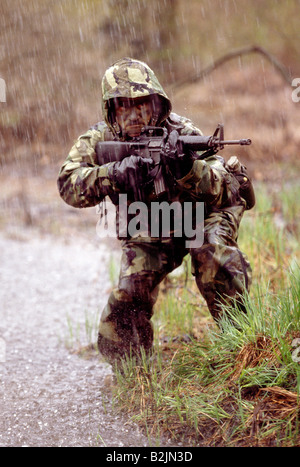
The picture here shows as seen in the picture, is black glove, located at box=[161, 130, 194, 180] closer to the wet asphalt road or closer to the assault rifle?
the assault rifle

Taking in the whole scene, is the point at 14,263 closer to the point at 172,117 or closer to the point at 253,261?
the point at 253,261

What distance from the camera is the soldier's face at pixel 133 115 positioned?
2.95 metres

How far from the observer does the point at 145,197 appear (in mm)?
2988

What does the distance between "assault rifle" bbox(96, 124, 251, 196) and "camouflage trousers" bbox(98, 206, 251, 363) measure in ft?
1.34

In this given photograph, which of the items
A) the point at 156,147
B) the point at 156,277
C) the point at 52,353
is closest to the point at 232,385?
the point at 156,277

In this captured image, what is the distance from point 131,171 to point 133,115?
1.39ft

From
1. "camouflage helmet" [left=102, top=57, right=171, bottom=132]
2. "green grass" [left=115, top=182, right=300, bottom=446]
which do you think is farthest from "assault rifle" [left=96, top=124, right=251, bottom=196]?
"green grass" [left=115, top=182, right=300, bottom=446]

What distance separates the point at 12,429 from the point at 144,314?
3.02ft

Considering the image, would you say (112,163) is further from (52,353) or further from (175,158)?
(52,353)

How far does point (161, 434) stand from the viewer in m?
2.52

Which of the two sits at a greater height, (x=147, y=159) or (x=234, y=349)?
(x=147, y=159)

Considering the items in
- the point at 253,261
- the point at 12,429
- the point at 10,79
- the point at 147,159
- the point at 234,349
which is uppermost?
the point at 10,79

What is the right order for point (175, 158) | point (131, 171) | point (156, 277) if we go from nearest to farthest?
point (175, 158), point (131, 171), point (156, 277)
